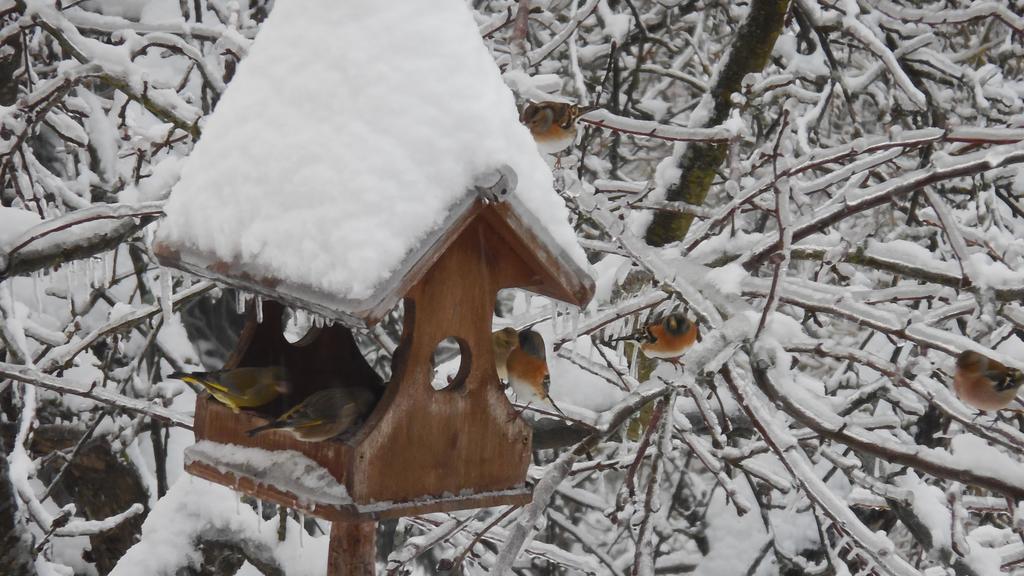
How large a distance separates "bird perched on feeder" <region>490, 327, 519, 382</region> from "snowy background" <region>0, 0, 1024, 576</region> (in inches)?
7.5

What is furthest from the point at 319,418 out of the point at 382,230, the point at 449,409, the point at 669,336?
the point at 669,336

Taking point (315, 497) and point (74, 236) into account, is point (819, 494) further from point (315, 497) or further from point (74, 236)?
point (74, 236)

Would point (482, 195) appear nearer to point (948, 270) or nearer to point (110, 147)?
point (948, 270)

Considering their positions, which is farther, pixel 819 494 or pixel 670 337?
pixel 670 337

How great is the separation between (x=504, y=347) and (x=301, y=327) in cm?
80

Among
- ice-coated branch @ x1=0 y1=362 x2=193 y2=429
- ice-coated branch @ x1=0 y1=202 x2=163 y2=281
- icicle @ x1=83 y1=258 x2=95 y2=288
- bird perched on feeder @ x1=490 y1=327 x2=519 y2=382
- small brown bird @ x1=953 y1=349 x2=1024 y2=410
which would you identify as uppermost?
ice-coated branch @ x1=0 y1=202 x2=163 y2=281

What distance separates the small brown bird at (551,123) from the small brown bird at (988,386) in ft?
4.80

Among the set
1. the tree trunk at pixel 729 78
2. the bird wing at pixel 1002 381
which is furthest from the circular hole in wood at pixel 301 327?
the bird wing at pixel 1002 381

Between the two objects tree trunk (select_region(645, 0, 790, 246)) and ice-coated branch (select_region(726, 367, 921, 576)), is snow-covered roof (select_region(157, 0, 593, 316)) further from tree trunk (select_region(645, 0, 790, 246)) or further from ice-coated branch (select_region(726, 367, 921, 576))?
tree trunk (select_region(645, 0, 790, 246))

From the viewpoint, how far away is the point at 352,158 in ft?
6.09

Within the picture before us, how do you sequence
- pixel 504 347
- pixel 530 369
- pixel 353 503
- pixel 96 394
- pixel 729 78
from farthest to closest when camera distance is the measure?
pixel 729 78
pixel 96 394
pixel 504 347
pixel 530 369
pixel 353 503

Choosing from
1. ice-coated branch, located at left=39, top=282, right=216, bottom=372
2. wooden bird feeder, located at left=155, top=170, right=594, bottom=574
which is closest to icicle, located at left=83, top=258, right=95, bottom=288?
ice-coated branch, located at left=39, top=282, right=216, bottom=372

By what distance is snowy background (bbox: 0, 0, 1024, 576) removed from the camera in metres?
A: 2.25

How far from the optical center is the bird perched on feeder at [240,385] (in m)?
2.17
